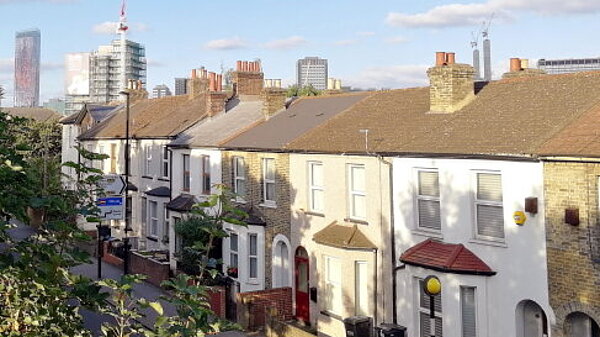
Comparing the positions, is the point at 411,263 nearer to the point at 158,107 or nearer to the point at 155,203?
the point at 155,203

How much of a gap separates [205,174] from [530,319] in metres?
16.6

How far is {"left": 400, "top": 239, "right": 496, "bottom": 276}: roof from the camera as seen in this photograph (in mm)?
15016

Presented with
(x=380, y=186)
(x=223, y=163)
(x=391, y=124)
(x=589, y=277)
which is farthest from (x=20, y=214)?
(x=223, y=163)

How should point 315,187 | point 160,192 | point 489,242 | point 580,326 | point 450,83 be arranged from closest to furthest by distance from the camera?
point 580,326 → point 489,242 → point 450,83 → point 315,187 → point 160,192

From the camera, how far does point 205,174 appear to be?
89.5 feet

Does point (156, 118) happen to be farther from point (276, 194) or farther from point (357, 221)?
point (357, 221)

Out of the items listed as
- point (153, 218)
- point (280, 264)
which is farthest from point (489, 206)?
point (153, 218)

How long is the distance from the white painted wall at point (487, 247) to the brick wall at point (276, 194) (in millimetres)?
5904

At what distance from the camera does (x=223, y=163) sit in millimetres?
25562

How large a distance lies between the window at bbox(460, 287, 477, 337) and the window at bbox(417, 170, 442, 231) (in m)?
2.03

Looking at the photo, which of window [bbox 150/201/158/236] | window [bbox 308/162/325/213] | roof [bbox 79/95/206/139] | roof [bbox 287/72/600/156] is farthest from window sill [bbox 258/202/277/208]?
window [bbox 150/201/158/236]

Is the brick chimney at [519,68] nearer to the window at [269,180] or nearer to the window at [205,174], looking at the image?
the window at [269,180]

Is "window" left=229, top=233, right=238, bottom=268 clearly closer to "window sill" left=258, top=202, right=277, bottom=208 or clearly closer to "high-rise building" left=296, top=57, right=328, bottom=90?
"window sill" left=258, top=202, right=277, bottom=208

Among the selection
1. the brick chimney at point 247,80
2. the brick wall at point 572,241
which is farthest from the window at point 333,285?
the brick chimney at point 247,80
